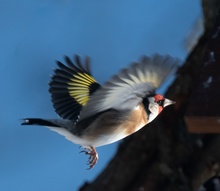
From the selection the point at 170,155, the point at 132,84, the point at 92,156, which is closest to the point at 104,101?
the point at 132,84

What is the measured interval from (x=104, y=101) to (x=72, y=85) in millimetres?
248

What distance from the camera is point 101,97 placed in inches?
53.2

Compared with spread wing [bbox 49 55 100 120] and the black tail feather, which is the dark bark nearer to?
spread wing [bbox 49 55 100 120]

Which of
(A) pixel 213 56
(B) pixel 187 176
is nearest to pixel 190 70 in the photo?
(B) pixel 187 176

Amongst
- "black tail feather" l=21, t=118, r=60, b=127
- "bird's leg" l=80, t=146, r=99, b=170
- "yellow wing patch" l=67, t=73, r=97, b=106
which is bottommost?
"bird's leg" l=80, t=146, r=99, b=170

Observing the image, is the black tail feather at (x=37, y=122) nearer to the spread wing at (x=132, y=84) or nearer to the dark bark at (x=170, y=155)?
the spread wing at (x=132, y=84)

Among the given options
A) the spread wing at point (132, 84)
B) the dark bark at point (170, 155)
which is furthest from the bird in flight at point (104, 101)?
the dark bark at point (170, 155)

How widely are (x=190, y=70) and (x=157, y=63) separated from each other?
55cm

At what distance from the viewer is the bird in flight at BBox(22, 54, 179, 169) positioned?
1.27m

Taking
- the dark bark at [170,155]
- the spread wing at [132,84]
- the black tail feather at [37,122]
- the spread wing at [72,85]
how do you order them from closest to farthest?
the spread wing at [132,84]
the black tail feather at [37,122]
the spread wing at [72,85]
the dark bark at [170,155]

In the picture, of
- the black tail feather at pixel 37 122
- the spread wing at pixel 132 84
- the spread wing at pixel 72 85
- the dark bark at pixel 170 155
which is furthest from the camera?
the dark bark at pixel 170 155

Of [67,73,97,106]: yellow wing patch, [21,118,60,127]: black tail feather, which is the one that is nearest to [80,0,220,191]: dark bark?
[67,73,97,106]: yellow wing patch

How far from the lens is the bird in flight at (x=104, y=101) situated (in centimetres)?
127

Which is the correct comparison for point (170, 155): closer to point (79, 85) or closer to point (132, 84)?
point (79, 85)
